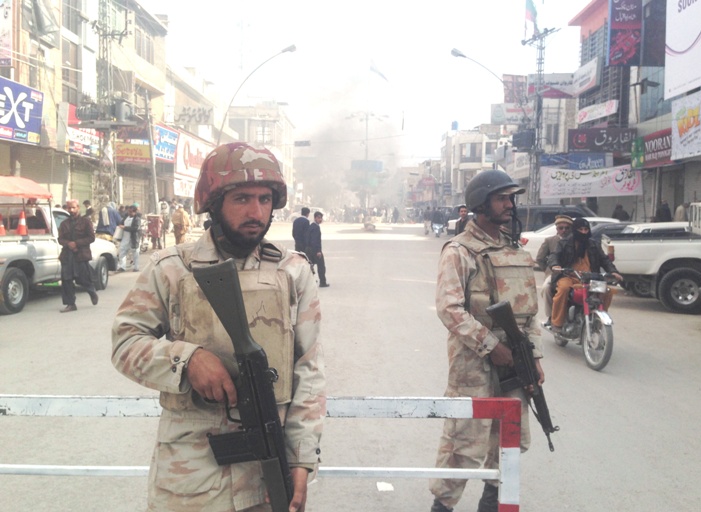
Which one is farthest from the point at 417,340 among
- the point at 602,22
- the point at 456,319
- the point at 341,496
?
the point at 602,22

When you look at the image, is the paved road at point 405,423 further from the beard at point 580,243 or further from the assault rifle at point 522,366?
the beard at point 580,243

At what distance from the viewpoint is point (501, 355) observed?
9.00ft

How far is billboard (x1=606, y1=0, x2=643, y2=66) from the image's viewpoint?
1942 centimetres

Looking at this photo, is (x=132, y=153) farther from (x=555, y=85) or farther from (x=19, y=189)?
(x=555, y=85)

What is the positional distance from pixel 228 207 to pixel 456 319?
4.41 ft

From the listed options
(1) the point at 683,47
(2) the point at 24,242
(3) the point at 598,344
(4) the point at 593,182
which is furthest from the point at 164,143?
(3) the point at 598,344

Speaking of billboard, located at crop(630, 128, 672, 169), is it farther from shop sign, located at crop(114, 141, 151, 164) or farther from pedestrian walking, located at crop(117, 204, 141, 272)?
shop sign, located at crop(114, 141, 151, 164)

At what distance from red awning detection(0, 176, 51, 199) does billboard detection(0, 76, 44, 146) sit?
6.35 metres

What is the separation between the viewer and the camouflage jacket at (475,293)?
2.83 m

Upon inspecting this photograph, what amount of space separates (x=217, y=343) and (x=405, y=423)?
10.0 feet

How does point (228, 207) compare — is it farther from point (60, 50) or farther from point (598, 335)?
point (60, 50)

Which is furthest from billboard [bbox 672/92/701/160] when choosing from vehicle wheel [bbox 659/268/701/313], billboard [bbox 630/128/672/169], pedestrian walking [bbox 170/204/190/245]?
pedestrian walking [bbox 170/204/190/245]

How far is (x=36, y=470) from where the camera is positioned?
86.1 inches

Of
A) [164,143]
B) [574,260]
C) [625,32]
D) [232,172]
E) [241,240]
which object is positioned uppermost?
[625,32]
